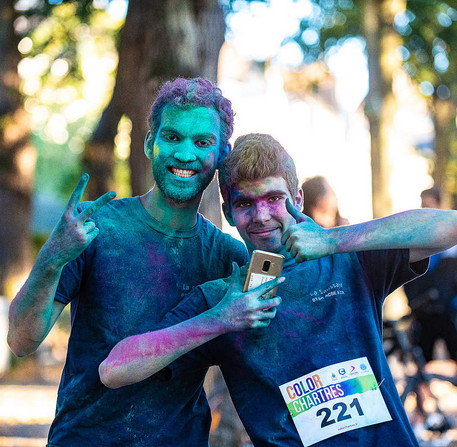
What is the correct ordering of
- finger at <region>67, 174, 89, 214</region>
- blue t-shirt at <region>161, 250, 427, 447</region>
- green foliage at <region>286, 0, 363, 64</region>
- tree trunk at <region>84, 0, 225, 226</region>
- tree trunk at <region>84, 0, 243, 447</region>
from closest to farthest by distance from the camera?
finger at <region>67, 174, 89, 214</region> → blue t-shirt at <region>161, 250, 427, 447</region> → tree trunk at <region>84, 0, 243, 447</region> → tree trunk at <region>84, 0, 225, 226</region> → green foliage at <region>286, 0, 363, 64</region>

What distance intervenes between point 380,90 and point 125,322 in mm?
10683

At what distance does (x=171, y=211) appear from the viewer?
279 cm

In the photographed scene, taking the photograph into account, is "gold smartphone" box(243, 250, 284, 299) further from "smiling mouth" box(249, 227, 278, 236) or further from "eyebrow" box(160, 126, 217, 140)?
"eyebrow" box(160, 126, 217, 140)

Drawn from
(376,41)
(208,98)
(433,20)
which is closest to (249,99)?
(433,20)

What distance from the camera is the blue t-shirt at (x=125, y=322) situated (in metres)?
2.60

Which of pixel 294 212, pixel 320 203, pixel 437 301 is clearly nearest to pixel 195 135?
pixel 294 212

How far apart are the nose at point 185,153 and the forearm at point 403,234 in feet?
2.15

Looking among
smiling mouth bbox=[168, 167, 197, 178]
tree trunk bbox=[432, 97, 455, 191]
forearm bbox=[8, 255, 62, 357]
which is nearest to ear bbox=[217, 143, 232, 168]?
smiling mouth bbox=[168, 167, 197, 178]

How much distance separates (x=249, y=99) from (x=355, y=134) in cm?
734

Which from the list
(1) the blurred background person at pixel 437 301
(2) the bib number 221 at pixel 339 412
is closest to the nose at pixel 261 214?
(2) the bib number 221 at pixel 339 412

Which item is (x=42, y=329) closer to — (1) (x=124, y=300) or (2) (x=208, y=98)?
(1) (x=124, y=300)

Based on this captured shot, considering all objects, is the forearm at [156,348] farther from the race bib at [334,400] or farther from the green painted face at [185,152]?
the green painted face at [185,152]

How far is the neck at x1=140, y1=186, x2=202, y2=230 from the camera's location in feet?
9.13

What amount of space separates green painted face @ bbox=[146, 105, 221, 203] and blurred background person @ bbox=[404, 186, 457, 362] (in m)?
4.98
